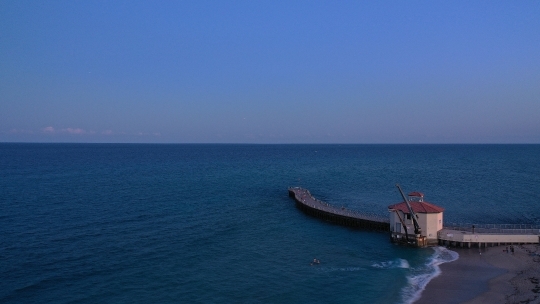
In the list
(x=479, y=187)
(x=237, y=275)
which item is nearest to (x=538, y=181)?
(x=479, y=187)

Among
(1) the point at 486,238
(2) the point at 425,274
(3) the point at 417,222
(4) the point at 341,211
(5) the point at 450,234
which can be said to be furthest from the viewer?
(4) the point at 341,211

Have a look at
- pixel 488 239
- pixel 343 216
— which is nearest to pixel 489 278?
pixel 488 239

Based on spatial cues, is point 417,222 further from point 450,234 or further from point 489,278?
point 489,278

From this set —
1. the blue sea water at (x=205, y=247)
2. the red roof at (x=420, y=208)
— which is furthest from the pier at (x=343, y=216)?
the red roof at (x=420, y=208)

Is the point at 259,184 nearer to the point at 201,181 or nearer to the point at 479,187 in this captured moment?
the point at 201,181

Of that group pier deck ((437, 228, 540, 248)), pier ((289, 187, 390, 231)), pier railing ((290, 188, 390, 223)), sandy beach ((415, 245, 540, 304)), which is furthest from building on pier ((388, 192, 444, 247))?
pier railing ((290, 188, 390, 223))

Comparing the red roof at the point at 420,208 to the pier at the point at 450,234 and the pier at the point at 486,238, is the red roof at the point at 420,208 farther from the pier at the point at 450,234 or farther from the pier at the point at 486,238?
the pier at the point at 486,238
